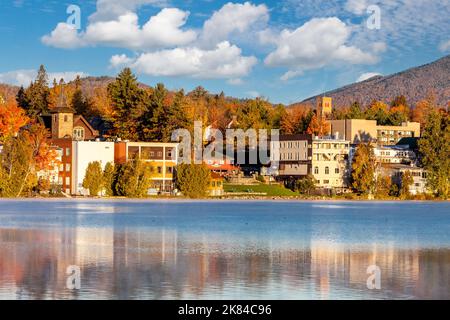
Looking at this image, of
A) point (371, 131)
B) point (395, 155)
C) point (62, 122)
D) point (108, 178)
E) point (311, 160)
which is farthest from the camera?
point (371, 131)

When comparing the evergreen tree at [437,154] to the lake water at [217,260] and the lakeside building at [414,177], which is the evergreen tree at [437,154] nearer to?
the lakeside building at [414,177]

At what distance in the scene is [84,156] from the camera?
98750 mm

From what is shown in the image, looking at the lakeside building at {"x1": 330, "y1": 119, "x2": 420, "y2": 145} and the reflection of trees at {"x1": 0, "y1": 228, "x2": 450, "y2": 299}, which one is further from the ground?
the lakeside building at {"x1": 330, "y1": 119, "x2": 420, "y2": 145}

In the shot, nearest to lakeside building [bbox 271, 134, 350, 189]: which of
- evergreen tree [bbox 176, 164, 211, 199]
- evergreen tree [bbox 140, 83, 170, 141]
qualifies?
evergreen tree [bbox 176, 164, 211, 199]

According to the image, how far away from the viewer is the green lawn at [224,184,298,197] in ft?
367

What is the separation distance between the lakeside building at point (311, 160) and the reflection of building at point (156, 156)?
22101 millimetres

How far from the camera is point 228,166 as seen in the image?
117562 mm

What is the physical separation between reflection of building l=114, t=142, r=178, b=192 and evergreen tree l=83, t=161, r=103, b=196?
3.14 meters

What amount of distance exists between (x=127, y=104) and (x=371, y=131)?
56269 millimetres

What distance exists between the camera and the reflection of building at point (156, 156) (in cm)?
9950

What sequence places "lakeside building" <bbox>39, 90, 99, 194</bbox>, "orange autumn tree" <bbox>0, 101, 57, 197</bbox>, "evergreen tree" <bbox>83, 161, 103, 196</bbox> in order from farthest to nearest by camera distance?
"lakeside building" <bbox>39, 90, 99, 194</bbox> < "evergreen tree" <bbox>83, 161, 103, 196</bbox> < "orange autumn tree" <bbox>0, 101, 57, 197</bbox>

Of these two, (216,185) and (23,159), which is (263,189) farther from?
(23,159)

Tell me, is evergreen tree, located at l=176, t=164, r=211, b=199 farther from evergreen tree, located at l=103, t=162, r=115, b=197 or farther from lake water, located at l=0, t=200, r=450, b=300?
lake water, located at l=0, t=200, r=450, b=300

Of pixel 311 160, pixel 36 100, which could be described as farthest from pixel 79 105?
pixel 311 160
